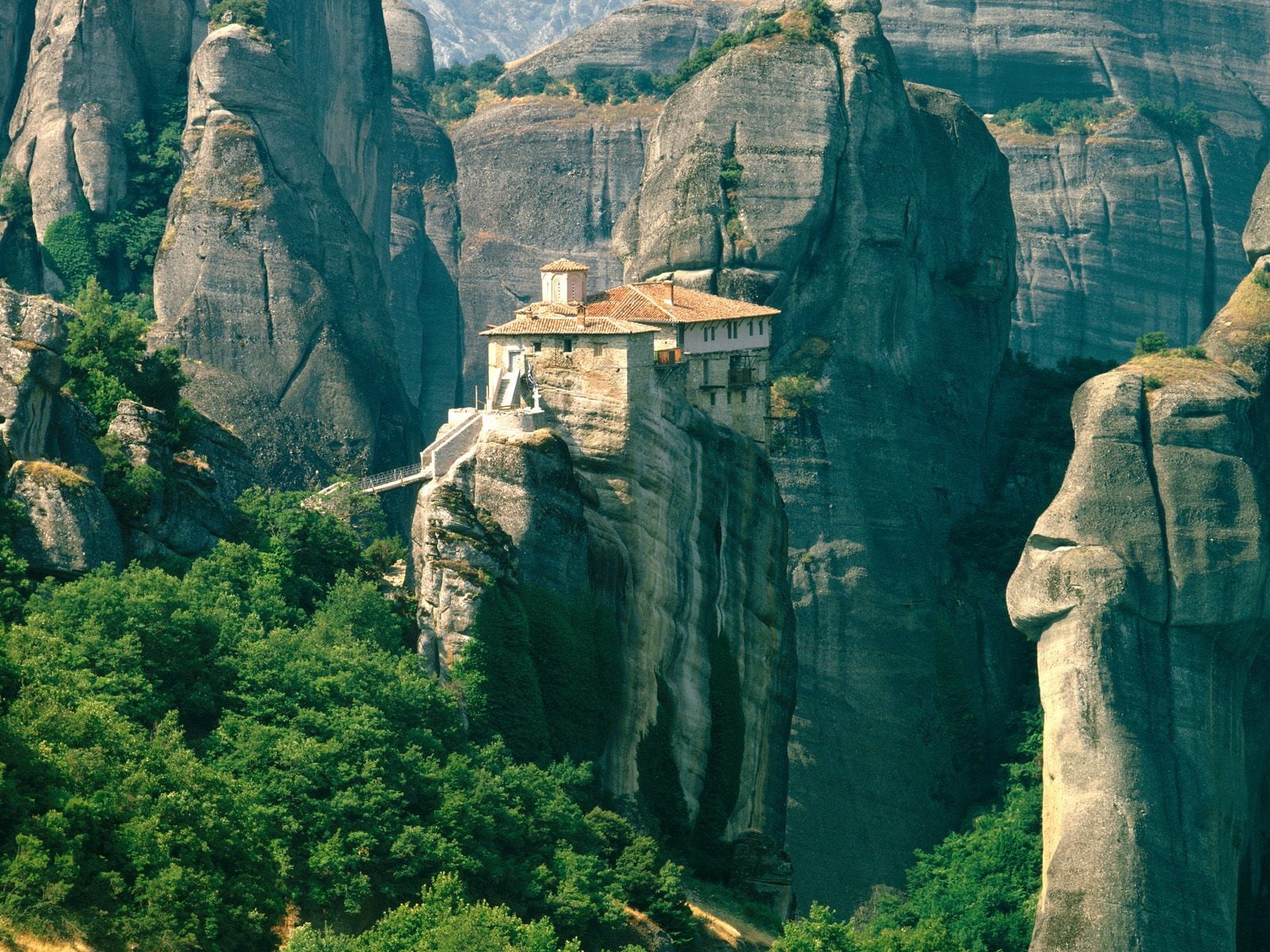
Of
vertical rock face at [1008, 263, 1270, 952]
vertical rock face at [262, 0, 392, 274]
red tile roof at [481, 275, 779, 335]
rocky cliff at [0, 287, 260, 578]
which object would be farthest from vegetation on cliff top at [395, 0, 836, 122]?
rocky cliff at [0, 287, 260, 578]

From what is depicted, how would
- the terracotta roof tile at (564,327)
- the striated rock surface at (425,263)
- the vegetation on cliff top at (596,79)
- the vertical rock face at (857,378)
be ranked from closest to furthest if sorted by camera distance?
the terracotta roof tile at (564,327)
the vertical rock face at (857,378)
the vegetation on cliff top at (596,79)
the striated rock surface at (425,263)

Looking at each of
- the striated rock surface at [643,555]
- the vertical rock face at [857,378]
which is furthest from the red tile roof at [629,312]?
the vertical rock face at [857,378]

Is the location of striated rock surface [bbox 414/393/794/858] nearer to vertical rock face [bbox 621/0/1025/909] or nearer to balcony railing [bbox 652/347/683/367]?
balcony railing [bbox 652/347/683/367]

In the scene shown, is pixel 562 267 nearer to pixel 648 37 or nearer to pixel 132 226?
pixel 132 226

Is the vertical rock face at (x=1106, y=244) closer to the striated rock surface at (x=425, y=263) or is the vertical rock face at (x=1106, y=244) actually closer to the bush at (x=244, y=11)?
the striated rock surface at (x=425, y=263)

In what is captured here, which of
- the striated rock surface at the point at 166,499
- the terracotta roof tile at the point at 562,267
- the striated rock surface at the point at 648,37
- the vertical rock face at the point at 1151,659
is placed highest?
the striated rock surface at the point at 648,37

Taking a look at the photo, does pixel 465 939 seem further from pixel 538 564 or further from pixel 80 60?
pixel 80 60

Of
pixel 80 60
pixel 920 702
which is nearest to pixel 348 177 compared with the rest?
pixel 80 60
